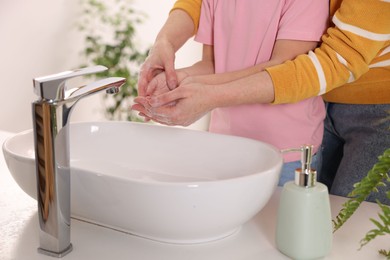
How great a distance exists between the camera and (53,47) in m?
3.14

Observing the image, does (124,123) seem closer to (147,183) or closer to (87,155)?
(87,155)

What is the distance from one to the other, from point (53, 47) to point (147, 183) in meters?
2.53

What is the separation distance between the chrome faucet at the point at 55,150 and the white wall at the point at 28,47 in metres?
2.05

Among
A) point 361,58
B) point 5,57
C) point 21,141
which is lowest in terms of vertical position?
point 5,57

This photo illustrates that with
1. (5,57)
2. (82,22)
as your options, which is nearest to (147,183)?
(5,57)

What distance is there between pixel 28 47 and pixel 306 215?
251cm

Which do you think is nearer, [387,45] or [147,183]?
[147,183]

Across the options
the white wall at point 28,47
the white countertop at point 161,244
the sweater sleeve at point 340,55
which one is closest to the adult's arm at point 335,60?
the sweater sleeve at point 340,55

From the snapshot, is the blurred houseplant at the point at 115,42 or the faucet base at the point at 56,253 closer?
the faucet base at the point at 56,253

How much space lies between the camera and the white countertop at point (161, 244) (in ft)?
2.74

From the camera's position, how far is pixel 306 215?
2.59 ft

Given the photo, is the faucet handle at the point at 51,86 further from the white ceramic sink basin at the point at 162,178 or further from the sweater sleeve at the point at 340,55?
the sweater sleeve at the point at 340,55

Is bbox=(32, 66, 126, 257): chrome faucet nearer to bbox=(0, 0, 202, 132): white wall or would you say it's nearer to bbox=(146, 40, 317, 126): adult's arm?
bbox=(146, 40, 317, 126): adult's arm

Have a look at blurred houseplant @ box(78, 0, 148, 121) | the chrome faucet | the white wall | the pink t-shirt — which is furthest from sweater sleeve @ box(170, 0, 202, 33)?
blurred houseplant @ box(78, 0, 148, 121)
